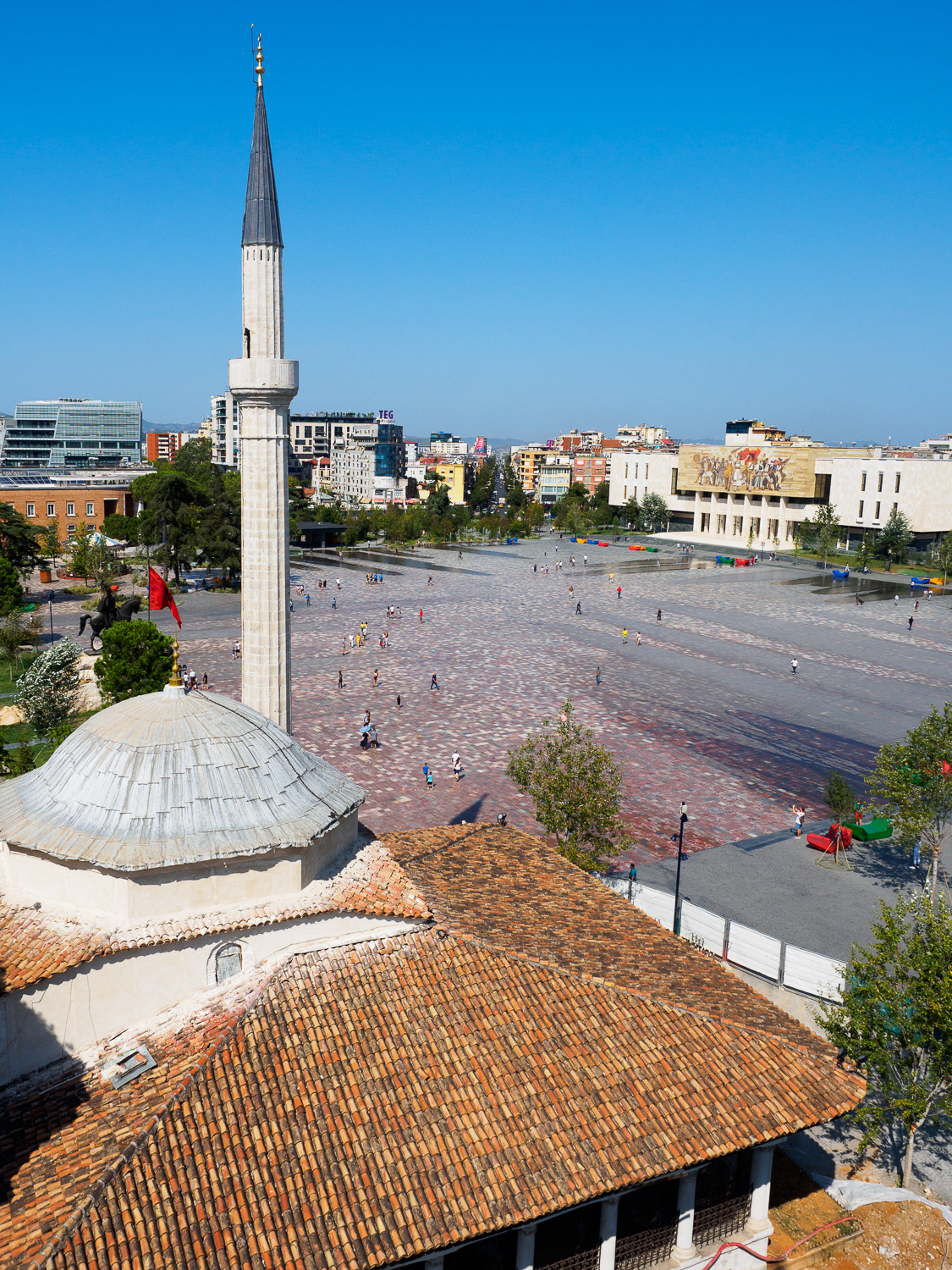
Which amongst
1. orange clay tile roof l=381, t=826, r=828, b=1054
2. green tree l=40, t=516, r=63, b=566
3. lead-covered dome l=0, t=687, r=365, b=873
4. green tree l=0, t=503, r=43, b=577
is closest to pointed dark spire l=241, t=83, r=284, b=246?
lead-covered dome l=0, t=687, r=365, b=873

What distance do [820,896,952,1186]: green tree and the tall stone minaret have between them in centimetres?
1106

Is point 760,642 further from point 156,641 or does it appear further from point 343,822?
point 343,822

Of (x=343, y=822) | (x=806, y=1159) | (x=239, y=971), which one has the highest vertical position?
(x=343, y=822)

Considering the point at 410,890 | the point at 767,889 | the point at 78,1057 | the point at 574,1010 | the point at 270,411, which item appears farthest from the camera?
the point at 767,889

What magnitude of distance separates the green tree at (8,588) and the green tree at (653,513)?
78.7 metres

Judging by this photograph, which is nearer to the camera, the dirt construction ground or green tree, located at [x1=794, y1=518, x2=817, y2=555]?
the dirt construction ground

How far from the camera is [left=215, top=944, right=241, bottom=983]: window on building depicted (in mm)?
10914

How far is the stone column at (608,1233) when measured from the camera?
10.3 meters

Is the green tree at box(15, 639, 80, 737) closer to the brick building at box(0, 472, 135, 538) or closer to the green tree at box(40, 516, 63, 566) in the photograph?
the green tree at box(40, 516, 63, 566)

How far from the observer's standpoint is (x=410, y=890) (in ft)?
39.5

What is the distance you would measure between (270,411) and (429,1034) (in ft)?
39.8

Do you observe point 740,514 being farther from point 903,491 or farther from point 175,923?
point 175,923

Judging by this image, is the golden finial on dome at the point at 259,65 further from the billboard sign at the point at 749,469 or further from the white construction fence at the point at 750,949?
the billboard sign at the point at 749,469

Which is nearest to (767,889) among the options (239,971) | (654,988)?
(654,988)
